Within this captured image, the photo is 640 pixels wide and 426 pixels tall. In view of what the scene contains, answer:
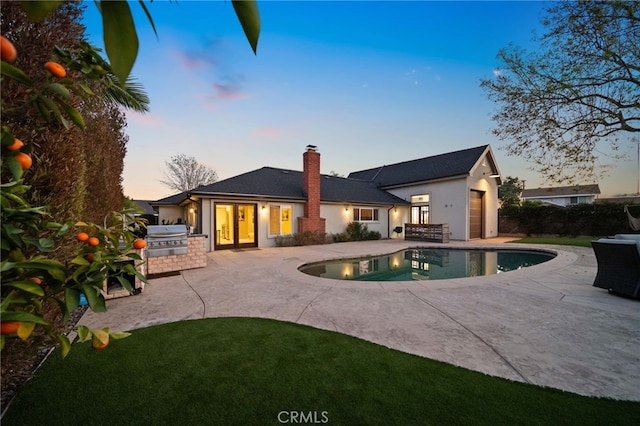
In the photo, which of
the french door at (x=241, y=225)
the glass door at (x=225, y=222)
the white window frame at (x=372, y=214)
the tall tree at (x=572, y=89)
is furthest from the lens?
the white window frame at (x=372, y=214)

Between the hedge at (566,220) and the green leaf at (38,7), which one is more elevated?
the green leaf at (38,7)

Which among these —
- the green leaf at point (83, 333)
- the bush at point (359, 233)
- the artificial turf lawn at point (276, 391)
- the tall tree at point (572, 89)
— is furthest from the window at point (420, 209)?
the green leaf at point (83, 333)

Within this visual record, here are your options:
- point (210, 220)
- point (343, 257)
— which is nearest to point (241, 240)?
point (210, 220)

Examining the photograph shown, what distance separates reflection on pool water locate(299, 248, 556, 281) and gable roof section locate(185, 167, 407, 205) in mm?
5777

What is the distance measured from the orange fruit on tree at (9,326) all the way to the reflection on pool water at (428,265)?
298 inches

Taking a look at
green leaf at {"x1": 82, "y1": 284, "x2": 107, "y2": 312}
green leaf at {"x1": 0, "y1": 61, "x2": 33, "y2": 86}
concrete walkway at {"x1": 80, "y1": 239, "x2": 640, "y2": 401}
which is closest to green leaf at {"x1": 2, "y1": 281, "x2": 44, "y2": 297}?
green leaf at {"x1": 82, "y1": 284, "x2": 107, "y2": 312}

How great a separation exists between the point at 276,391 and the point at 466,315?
3.43 metres

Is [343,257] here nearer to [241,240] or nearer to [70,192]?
[241,240]

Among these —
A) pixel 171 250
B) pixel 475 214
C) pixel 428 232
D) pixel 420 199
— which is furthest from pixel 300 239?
pixel 475 214

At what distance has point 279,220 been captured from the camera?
48.7 ft

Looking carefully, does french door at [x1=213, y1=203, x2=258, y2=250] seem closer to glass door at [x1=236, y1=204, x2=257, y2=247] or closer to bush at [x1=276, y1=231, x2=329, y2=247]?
glass door at [x1=236, y1=204, x2=257, y2=247]

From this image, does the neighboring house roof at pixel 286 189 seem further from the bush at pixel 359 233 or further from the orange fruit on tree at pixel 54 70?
the orange fruit on tree at pixel 54 70

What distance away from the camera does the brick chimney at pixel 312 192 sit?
15.2 metres

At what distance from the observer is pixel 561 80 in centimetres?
1077
